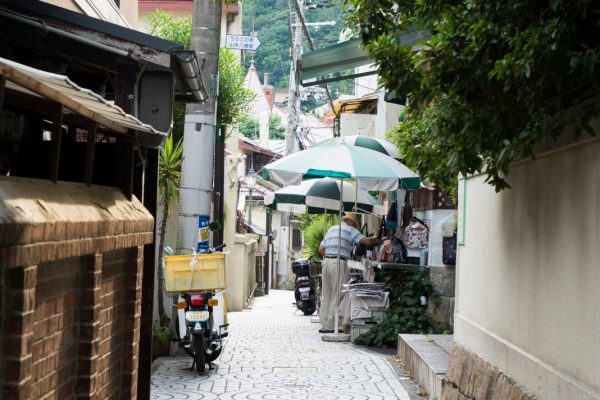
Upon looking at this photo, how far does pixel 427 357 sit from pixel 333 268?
6.08m

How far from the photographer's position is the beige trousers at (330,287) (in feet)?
53.0

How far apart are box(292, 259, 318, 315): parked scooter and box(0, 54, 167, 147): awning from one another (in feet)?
53.4

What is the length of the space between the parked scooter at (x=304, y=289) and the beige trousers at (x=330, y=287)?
540 cm

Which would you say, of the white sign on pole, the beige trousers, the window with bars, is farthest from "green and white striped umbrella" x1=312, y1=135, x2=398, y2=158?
the window with bars

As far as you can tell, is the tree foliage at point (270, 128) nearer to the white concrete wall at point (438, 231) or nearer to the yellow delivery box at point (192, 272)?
the white concrete wall at point (438, 231)

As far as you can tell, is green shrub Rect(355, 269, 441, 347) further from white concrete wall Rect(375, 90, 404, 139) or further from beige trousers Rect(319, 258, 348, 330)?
white concrete wall Rect(375, 90, 404, 139)

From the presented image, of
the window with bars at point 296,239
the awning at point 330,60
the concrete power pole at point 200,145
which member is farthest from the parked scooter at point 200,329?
the window with bars at point 296,239

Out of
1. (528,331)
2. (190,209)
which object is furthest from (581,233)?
(190,209)

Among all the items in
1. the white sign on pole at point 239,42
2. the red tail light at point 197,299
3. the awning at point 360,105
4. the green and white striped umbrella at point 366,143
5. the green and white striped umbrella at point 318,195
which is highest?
the white sign on pole at point 239,42

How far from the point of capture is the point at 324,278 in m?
16.3

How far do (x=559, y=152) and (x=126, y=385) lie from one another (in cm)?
319

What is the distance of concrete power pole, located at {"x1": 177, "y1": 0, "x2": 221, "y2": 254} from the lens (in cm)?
1209

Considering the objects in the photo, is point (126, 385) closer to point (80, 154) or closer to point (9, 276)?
point (80, 154)

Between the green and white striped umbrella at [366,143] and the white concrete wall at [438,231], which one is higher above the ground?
the green and white striped umbrella at [366,143]
